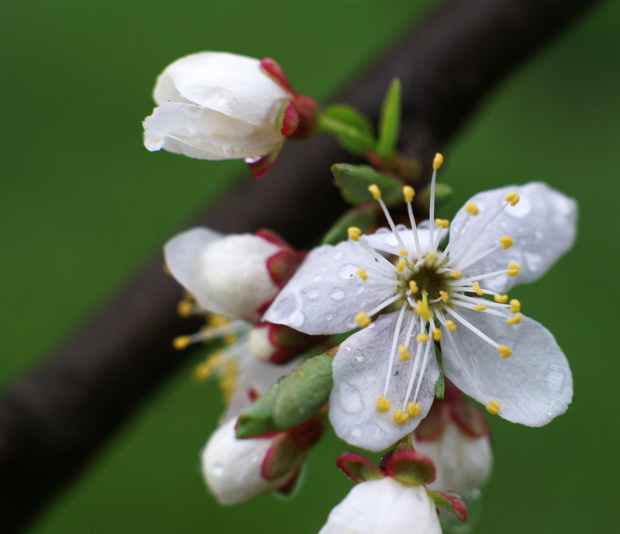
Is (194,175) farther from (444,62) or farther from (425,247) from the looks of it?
(425,247)

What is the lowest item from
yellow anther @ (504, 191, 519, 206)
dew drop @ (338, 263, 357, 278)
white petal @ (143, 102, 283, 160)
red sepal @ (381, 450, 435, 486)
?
red sepal @ (381, 450, 435, 486)

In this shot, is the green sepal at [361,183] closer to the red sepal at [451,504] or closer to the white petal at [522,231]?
the white petal at [522,231]

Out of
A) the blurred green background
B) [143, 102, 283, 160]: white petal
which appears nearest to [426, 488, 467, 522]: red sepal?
[143, 102, 283, 160]: white petal

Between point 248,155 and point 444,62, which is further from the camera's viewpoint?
point 444,62

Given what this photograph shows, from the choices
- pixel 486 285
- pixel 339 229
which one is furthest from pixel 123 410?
pixel 486 285

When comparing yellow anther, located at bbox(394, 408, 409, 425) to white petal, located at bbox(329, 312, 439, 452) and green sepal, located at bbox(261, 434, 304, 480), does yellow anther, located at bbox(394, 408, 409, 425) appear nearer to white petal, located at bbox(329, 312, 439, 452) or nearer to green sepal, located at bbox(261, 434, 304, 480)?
white petal, located at bbox(329, 312, 439, 452)

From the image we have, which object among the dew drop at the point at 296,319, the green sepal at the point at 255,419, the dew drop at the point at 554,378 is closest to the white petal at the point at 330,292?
the dew drop at the point at 296,319

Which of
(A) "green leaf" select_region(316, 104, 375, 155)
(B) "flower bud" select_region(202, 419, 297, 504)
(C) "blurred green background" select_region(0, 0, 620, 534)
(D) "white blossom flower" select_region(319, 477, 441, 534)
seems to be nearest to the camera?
(D) "white blossom flower" select_region(319, 477, 441, 534)
